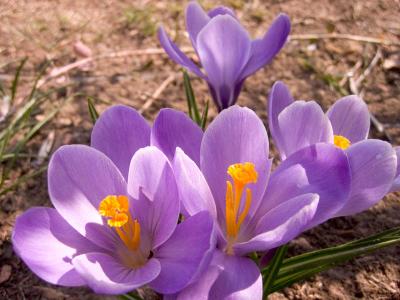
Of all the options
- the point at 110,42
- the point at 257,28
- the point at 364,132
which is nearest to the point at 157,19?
the point at 110,42

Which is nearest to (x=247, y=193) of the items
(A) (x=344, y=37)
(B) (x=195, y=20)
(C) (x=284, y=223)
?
(C) (x=284, y=223)

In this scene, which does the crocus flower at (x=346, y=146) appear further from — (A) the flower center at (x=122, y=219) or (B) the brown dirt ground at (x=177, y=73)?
(B) the brown dirt ground at (x=177, y=73)

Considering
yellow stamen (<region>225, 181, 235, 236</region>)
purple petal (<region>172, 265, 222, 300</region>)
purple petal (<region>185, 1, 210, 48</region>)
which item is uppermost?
purple petal (<region>185, 1, 210, 48</region>)

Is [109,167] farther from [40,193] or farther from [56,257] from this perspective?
[40,193]

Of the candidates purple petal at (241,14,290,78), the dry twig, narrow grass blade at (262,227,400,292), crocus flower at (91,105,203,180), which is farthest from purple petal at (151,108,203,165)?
the dry twig

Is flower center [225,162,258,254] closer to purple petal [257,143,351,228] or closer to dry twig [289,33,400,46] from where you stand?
purple petal [257,143,351,228]

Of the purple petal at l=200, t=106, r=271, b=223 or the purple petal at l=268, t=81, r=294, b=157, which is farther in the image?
the purple petal at l=268, t=81, r=294, b=157

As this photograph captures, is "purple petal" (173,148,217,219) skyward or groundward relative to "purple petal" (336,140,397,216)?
skyward
